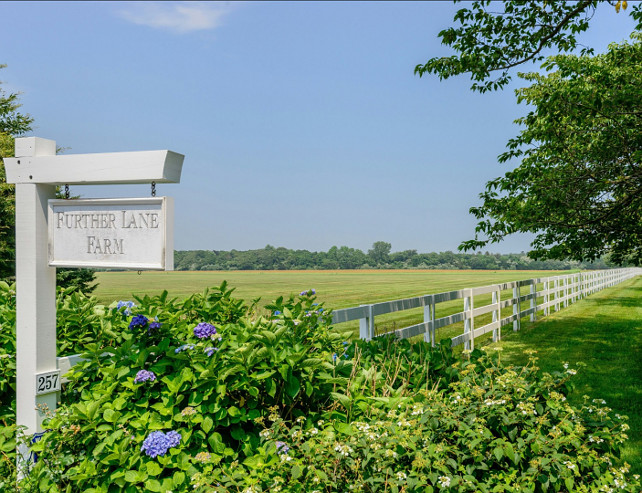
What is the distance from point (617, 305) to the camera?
906 inches

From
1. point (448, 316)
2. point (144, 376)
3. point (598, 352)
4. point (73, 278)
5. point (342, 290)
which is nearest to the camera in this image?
point (144, 376)

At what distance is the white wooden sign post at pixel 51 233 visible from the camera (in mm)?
3680

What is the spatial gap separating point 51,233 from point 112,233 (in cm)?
63

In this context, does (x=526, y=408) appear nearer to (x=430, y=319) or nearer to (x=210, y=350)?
(x=210, y=350)

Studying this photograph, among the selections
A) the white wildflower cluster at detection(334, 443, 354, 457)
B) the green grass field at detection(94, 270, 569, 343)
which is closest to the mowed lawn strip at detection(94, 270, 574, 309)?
the green grass field at detection(94, 270, 569, 343)

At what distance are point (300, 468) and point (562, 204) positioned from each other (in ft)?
28.4

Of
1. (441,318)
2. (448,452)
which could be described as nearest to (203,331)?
(448,452)

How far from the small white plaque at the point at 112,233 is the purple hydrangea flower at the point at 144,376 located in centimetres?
71

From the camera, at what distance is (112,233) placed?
3746 millimetres

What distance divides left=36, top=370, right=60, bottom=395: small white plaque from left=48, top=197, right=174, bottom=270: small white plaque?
851 millimetres

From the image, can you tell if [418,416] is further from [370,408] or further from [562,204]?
[562,204]

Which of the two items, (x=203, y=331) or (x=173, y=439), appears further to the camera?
(x=203, y=331)

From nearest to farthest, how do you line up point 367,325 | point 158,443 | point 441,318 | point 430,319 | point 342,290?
1. point 158,443
2. point 367,325
3. point 430,319
4. point 441,318
5. point 342,290

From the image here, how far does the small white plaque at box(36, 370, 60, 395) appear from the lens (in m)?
3.89
